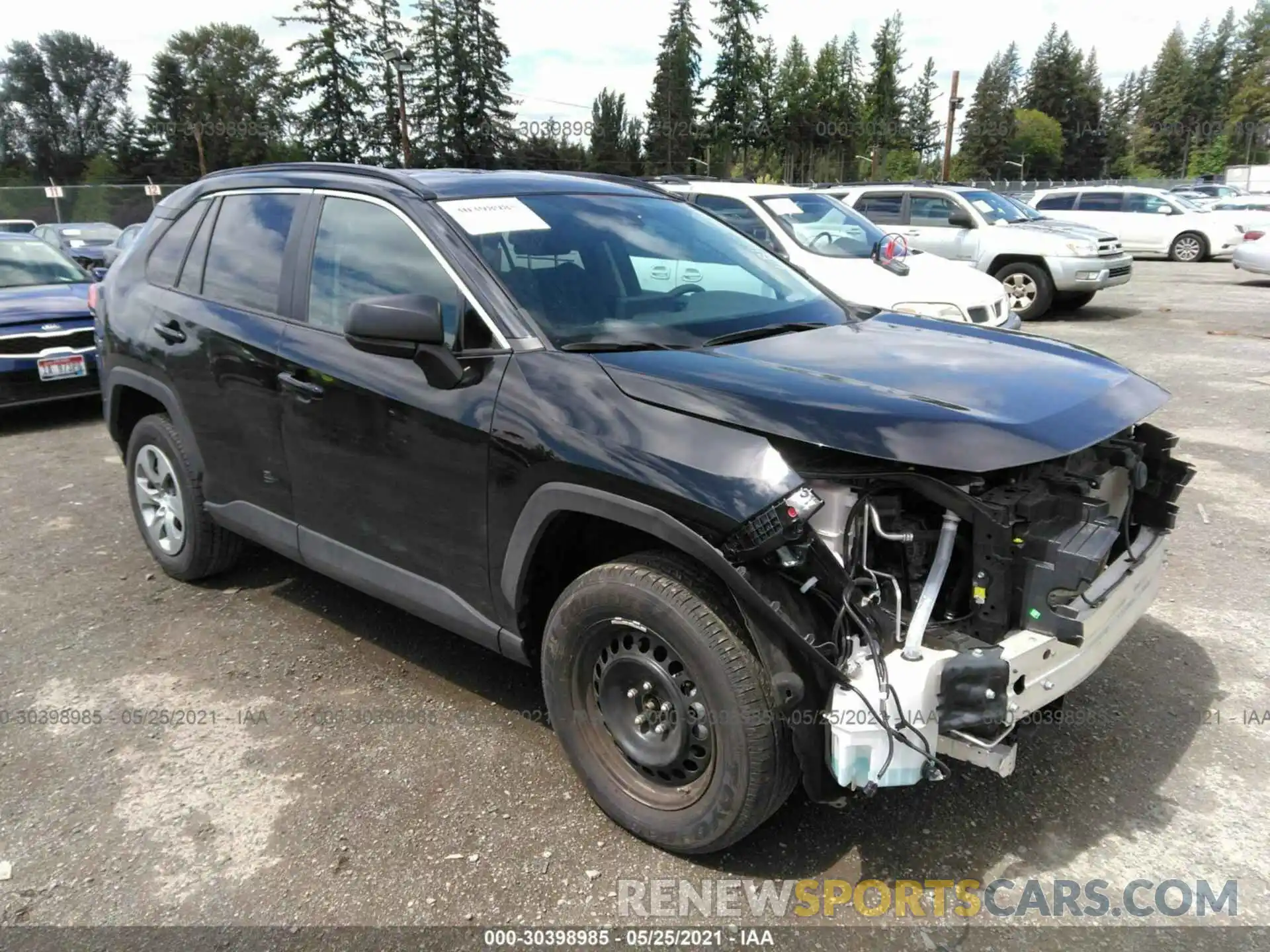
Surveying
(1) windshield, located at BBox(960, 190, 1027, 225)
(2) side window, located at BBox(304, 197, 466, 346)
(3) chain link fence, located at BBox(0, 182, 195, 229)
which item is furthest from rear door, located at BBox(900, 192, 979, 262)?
(3) chain link fence, located at BBox(0, 182, 195, 229)

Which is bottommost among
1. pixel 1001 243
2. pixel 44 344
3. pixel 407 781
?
pixel 407 781

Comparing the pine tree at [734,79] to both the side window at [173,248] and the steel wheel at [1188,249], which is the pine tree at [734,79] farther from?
the side window at [173,248]

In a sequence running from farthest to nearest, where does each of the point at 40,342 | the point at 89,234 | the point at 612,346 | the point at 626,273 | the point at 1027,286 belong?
the point at 89,234
the point at 1027,286
the point at 40,342
the point at 626,273
the point at 612,346

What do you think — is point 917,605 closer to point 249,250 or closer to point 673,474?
point 673,474

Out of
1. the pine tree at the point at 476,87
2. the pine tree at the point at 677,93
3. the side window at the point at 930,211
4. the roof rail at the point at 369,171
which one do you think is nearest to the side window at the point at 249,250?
the roof rail at the point at 369,171

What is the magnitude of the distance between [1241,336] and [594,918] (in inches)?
486

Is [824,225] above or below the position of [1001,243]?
above

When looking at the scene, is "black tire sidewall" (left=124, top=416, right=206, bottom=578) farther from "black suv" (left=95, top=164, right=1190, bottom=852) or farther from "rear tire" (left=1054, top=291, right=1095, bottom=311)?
"rear tire" (left=1054, top=291, right=1095, bottom=311)

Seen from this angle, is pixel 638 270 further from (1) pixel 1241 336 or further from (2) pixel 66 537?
(1) pixel 1241 336

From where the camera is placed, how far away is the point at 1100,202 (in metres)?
21.4

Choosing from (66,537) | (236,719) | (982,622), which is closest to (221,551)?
(236,719)

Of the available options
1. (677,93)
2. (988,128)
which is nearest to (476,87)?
(677,93)

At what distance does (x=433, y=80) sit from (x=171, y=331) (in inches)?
2676

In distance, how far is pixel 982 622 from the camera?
249 centimetres
